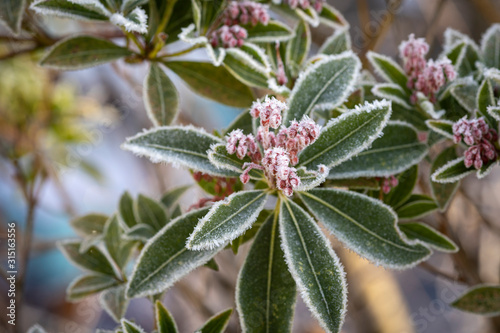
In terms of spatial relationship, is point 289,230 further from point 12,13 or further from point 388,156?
point 12,13

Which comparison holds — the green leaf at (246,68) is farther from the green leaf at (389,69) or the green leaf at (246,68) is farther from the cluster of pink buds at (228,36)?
the green leaf at (389,69)

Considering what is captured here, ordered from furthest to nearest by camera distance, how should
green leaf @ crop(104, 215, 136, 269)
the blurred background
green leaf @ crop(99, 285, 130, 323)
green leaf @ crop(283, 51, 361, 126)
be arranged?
the blurred background < green leaf @ crop(104, 215, 136, 269) < green leaf @ crop(99, 285, 130, 323) < green leaf @ crop(283, 51, 361, 126)

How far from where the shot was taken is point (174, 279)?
2.61 ft

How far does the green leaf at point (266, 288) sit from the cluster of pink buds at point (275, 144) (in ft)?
0.45

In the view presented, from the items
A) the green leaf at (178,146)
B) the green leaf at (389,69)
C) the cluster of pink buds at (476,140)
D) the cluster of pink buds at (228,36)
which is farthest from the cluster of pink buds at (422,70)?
the green leaf at (178,146)

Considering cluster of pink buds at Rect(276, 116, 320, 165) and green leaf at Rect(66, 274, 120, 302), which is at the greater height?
cluster of pink buds at Rect(276, 116, 320, 165)

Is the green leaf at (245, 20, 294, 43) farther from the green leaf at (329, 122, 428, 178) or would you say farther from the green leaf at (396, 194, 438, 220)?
the green leaf at (396, 194, 438, 220)

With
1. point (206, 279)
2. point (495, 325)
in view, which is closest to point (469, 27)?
point (495, 325)

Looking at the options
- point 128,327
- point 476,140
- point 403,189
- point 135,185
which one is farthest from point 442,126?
point 135,185

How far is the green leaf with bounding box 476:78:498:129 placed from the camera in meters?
0.86

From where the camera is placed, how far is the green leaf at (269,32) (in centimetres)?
104

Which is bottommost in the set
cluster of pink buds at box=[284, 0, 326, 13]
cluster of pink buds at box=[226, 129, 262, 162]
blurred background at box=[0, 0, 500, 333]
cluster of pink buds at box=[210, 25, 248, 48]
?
blurred background at box=[0, 0, 500, 333]

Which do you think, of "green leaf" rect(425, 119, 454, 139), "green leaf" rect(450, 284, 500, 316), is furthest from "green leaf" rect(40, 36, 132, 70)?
"green leaf" rect(450, 284, 500, 316)

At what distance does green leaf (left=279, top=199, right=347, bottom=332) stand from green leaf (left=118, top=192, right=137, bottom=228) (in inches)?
17.5
